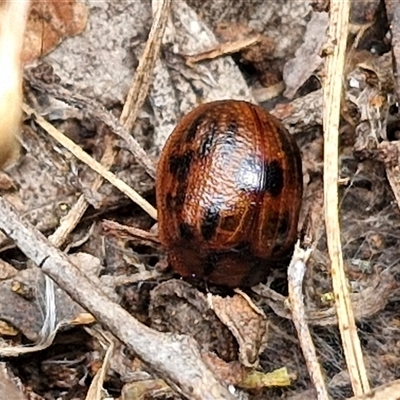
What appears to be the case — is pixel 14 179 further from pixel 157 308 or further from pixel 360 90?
pixel 360 90

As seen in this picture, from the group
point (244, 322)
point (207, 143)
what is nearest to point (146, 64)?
point (207, 143)

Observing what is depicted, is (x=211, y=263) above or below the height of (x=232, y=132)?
below

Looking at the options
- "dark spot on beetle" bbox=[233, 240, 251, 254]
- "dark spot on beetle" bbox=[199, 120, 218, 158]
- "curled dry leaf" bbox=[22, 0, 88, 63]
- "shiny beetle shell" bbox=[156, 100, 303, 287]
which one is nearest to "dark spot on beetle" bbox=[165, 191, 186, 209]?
"shiny beetle shell" bbox=[156, 100, 303, 287]

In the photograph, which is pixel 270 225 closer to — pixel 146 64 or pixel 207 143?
pixel 207 143

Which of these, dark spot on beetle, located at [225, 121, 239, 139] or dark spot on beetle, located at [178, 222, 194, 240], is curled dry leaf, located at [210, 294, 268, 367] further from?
dark spot on beetle, located at [225, 121, 239, 139]

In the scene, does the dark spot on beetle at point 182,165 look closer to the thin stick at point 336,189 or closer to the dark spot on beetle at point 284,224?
the dark spot on beetle at point 284,224

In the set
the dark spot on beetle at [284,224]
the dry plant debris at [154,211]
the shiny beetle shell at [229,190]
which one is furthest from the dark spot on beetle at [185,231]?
the dark spot on beetle at [284,224]

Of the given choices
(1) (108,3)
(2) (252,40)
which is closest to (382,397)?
(2) (252,40)
